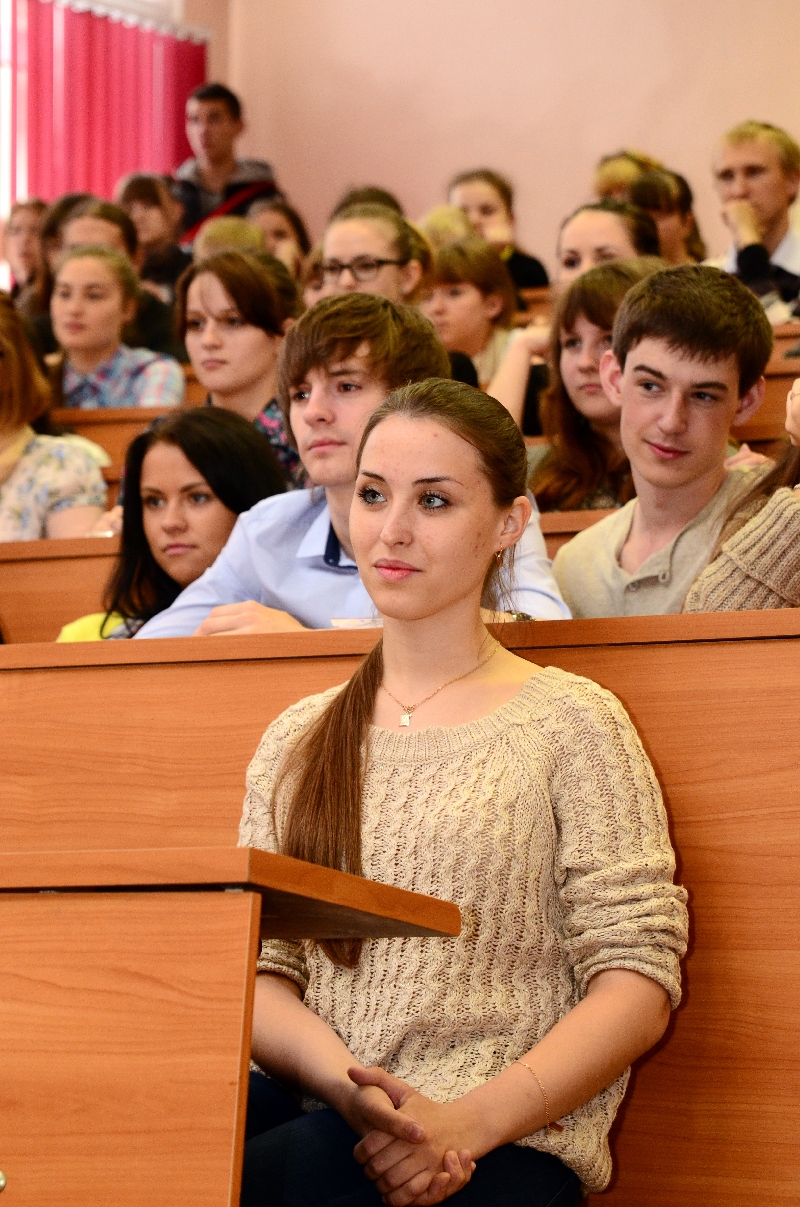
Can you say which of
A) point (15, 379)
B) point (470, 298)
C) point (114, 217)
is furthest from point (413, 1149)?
point (114, 217)

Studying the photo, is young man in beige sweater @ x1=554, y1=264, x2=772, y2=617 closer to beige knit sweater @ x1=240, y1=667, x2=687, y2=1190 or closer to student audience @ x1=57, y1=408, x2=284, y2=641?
beige knit sweater @ x1=240, y1=667, x2=687, y2=1190

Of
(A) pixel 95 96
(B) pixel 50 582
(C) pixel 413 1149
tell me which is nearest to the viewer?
(C) pixel 413 1149

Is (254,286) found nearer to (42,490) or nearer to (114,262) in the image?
(42,490)

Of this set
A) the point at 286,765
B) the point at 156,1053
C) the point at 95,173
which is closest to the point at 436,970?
the point at 286,765

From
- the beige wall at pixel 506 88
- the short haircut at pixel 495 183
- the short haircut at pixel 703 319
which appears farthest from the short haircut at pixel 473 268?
the beige wall at pixel 506 88

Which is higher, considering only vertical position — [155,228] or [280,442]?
[155,228]

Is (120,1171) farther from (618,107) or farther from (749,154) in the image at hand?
(618,107)

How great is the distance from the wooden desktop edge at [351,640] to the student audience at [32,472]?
3.83 ft

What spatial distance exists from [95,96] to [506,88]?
5.30 ft

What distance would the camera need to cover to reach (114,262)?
10.8ft

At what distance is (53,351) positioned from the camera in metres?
3.68

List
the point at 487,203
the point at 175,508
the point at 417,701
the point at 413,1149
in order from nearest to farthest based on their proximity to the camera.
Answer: the point at 413,1149 → the point at 417,701 → the point at 175,508 → the point at 487,203

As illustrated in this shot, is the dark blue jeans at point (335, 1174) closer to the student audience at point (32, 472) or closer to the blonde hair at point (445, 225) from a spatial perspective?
the student audience at point (32, 472)

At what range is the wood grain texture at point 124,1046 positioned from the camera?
74 centimetres
